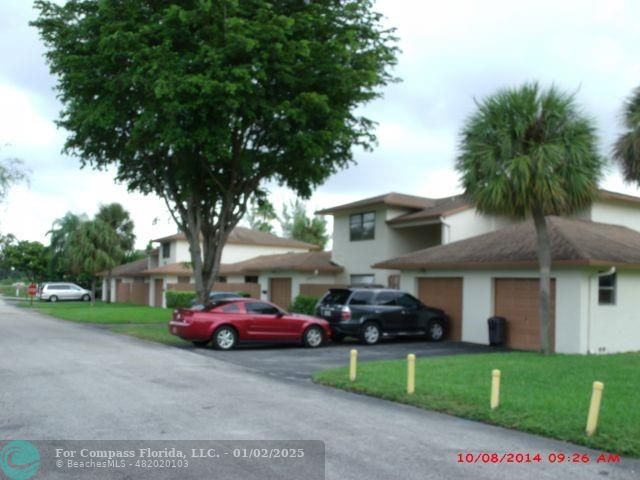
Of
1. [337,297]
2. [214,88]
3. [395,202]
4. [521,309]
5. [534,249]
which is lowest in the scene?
[521,309]

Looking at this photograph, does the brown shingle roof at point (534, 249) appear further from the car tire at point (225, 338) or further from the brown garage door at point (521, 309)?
the car tire at point (225, 338)

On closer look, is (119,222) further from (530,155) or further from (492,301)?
(530,155)

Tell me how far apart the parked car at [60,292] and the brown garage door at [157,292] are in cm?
1280

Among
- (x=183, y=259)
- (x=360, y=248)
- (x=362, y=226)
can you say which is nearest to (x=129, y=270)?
(x=183, y=259)

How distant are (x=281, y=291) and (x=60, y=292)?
3043cm

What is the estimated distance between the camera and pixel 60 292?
57875 millimetres

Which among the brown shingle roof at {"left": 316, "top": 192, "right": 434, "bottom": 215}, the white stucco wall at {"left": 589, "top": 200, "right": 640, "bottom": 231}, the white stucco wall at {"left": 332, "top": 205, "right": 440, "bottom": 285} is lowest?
the white stucco wall at {"left": 332, "top": 205, "right": 440, "bottom": 285}

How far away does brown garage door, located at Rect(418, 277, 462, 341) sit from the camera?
22297 mm

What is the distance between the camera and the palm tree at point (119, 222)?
57.5 meters

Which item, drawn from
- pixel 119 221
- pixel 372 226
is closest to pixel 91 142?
pixel 372 226

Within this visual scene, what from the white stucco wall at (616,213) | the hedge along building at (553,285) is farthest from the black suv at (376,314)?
the white stucco wall at (616,213)

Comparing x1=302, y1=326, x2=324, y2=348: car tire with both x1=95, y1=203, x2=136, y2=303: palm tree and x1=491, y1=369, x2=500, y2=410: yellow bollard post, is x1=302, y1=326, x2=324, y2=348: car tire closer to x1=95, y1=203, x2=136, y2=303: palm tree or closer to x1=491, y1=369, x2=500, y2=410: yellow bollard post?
x1=491, y1=369, x2=500, y2=410: yellow bollard post

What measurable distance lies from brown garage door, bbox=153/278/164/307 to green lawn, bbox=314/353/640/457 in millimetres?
34203

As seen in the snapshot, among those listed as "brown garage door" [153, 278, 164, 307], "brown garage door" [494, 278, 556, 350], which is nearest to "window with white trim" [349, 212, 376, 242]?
"brown garage door" [494, 278, 556, 350]
